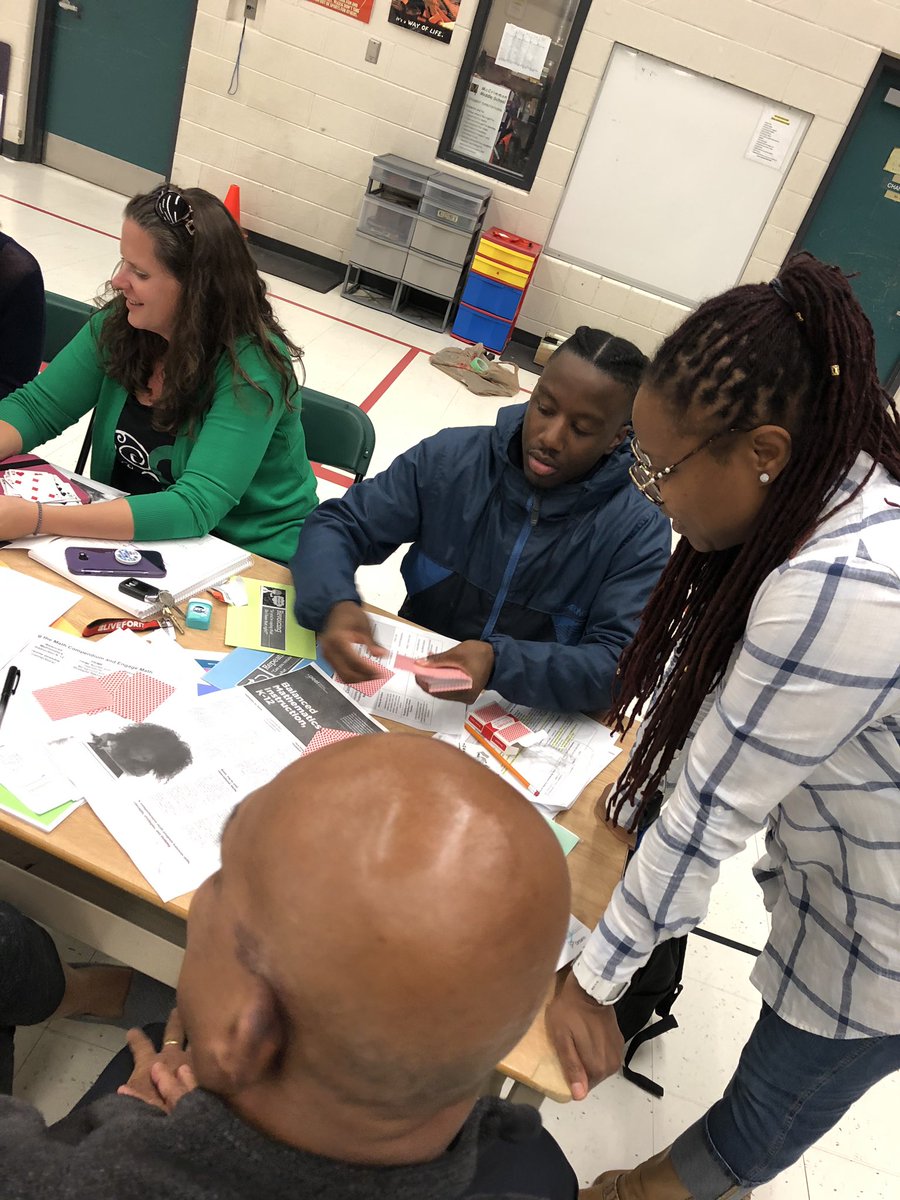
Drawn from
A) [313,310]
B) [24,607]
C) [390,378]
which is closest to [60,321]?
[24,607]

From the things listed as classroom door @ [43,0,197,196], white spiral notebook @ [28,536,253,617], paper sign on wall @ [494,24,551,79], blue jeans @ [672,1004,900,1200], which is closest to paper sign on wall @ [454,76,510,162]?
paper sign on wall @ [494,24,551,79]

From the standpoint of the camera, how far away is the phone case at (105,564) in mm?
1489

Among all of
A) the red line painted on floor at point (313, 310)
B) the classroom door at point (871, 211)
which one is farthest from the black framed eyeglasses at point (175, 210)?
the classroom door at point (871, 211)

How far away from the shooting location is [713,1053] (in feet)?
6.41

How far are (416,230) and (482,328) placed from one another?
31.4 inches

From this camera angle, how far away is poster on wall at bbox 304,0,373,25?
5.55 meters

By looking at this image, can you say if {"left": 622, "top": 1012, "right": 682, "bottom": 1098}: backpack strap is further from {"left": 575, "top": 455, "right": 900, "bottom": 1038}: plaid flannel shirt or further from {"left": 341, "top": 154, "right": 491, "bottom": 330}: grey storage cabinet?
{"left": 341, "top": 154, "right": 491, "bottom": 330}: grey storage cabinet

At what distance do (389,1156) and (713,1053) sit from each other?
1.72 metres

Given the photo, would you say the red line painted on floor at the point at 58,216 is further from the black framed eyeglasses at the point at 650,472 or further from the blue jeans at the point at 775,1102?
the blue jeans at the point at 775,1102

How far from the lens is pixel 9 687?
1188 mm

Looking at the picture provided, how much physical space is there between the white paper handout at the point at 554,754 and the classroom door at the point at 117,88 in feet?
20.9

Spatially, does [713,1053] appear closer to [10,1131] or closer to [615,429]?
[615,429]

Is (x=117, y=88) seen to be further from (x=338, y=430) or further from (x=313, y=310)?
(x=338, y=430)

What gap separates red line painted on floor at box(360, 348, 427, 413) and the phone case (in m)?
2.87
